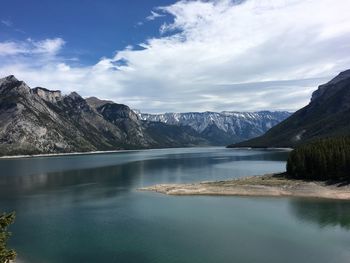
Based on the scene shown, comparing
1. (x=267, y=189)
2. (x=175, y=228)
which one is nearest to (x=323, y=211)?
(x=267, y=189)

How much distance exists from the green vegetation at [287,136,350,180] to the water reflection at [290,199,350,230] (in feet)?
86.7

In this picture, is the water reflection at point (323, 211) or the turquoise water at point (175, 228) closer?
the turquoise water at point (175, 228)

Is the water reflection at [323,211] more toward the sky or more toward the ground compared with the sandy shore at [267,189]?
more toward the ground

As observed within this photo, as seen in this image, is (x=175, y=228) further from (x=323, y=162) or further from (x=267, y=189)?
(x=323, y=162)

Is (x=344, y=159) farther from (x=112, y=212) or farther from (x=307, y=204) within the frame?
(x=112, y=212)

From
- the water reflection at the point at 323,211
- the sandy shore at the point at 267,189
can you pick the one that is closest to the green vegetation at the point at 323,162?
the sandy shore at the point at 267,189

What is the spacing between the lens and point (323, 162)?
441 ft

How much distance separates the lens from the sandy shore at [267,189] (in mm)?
116206

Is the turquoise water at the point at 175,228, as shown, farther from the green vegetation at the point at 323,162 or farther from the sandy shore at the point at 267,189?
the green vegetation at the point at 323,162

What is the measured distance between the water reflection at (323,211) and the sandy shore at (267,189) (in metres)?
7.60

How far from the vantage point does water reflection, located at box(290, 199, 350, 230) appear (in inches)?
3359

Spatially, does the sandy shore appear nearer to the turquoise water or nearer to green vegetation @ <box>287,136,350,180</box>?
the turquoise water

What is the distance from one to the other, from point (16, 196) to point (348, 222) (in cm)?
9885

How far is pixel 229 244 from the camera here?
6856 centimetres
